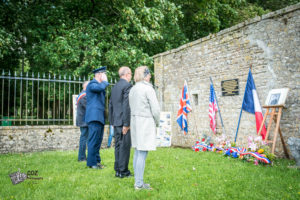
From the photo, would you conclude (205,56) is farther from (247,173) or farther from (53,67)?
(53,67)

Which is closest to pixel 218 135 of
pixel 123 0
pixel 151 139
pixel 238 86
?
pixel 238 86

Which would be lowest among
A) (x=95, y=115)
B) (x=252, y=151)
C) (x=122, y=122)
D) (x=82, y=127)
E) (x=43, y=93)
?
(x=252, y=151)

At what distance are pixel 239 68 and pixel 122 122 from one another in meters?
4.57

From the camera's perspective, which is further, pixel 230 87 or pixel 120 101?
pixel 230 87

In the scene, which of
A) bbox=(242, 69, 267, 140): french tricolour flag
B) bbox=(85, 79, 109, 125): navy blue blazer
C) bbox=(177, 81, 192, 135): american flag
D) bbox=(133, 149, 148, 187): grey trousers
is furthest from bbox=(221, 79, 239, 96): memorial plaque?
bbox=(133, 149, 148, 187): grey trousers

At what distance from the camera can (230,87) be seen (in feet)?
26.2

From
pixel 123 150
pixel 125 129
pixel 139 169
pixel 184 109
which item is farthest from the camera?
pixel 184 109

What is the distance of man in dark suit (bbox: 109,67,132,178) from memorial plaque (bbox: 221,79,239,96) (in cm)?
423

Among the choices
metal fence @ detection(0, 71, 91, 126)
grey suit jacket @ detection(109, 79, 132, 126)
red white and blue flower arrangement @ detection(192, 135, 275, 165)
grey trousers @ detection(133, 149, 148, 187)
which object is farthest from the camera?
metal fence @ detection(0, 71, 91, 126)

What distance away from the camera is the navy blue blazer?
5.14 meters

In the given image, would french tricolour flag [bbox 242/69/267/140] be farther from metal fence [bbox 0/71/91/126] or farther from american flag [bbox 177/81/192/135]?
metal fence [bbox 0/71/91/126]

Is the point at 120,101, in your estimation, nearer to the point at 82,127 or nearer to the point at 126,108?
the point at 126,108

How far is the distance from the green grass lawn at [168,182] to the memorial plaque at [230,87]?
265 centimetres

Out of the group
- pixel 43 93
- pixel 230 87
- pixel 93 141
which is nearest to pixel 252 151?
pixel 230 87
